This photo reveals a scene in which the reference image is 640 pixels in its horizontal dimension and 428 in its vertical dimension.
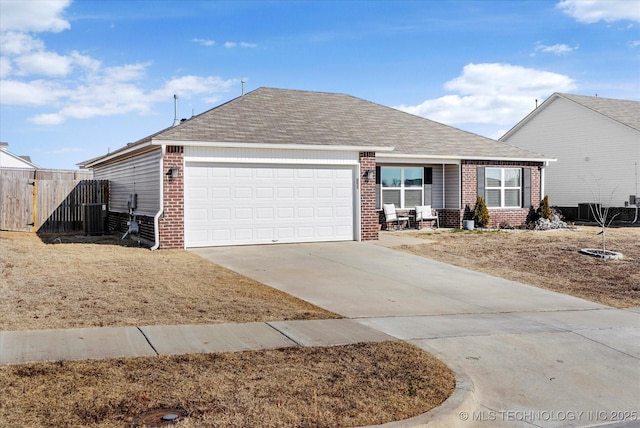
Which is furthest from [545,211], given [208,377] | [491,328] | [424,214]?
[208,377]

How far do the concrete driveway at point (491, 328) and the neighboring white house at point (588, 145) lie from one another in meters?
19.8

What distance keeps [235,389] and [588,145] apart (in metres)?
30.8

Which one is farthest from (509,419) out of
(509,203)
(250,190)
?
(509,203)

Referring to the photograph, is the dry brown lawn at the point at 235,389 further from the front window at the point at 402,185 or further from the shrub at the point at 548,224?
the shrub at the point at 548,224

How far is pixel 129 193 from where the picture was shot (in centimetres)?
2097

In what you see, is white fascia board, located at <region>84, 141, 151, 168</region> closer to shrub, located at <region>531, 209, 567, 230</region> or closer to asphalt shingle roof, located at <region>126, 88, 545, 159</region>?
asphalt shingle roof, located at <region>126, 88, 545, 159</region>

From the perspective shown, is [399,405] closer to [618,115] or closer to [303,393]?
[303,393]

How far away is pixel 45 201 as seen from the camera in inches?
934

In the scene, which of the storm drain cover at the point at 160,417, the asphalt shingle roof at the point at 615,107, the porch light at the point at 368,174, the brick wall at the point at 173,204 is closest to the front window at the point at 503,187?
the porch light at the point at 368,174

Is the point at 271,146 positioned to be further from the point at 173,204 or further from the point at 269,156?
the point at 173,204

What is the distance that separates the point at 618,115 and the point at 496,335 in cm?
2757

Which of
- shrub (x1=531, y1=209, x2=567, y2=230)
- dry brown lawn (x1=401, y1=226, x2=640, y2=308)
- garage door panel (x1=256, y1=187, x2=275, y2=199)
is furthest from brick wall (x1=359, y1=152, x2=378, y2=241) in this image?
shrub (x1=531, y1=209, x2=567, y2=230)

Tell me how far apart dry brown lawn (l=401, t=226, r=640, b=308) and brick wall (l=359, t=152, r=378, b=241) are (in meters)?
1.73

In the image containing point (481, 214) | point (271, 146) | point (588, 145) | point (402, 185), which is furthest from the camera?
point (588, 145)
